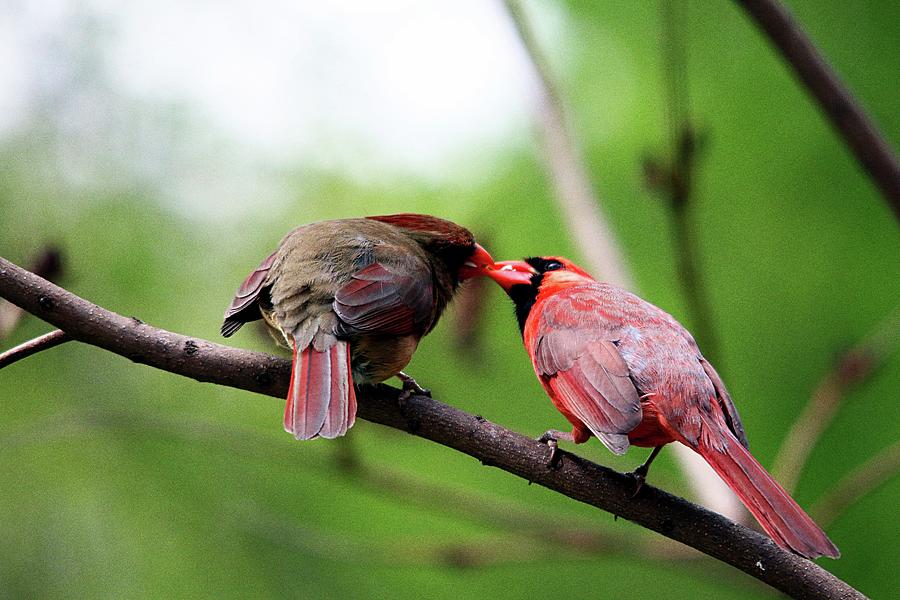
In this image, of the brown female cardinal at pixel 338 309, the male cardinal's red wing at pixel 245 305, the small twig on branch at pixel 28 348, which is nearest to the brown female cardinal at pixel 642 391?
the brown female cardinal at pixel 338 309

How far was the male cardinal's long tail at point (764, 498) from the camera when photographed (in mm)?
2541

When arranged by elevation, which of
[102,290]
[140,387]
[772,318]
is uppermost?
[772,318]

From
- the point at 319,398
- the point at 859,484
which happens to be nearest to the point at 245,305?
the point at 319,398

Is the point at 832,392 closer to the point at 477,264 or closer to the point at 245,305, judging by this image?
the point at 477,264

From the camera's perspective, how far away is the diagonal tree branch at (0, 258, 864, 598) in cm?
260

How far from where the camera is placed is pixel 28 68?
28.4 ft

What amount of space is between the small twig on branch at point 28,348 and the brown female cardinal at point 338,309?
2.23 ft

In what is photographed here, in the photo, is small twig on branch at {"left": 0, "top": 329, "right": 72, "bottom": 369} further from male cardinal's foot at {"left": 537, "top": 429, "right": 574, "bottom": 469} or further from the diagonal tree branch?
male cardinal's foot at {"left": 537, "top": 429, "right": 574, "bottom": 469}

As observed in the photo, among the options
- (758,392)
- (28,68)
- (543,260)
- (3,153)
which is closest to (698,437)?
(543,260)

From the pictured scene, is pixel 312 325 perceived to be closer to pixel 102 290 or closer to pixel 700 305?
pixel 700 305

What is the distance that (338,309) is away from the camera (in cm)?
330

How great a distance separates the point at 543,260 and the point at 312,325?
1800 millimetres

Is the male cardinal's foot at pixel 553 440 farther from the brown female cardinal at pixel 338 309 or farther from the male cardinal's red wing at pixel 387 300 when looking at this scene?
the male cardinal's red wing at pixel 387 300

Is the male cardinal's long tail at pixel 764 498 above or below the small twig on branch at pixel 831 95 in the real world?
below
